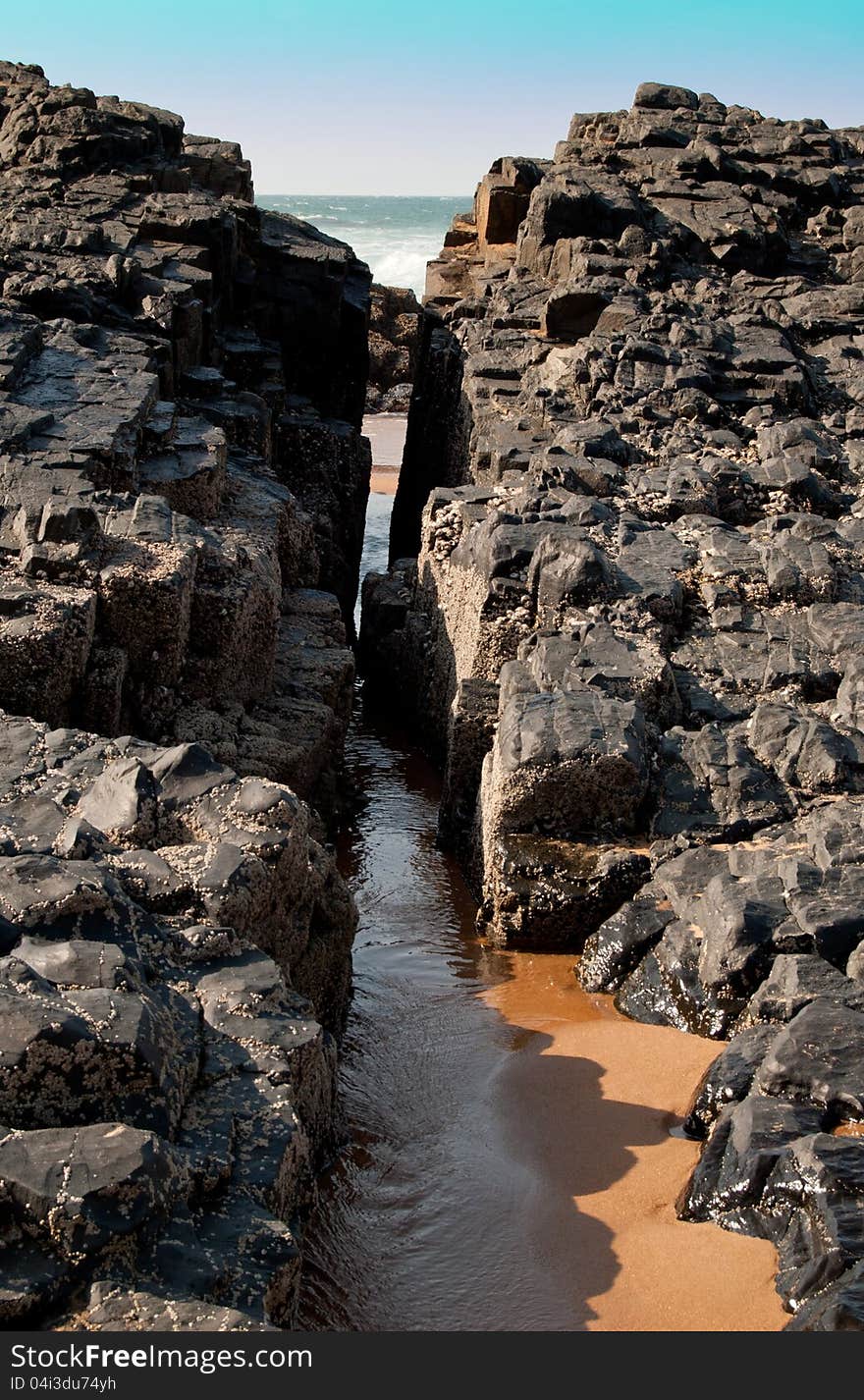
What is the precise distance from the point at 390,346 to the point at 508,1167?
838 inches

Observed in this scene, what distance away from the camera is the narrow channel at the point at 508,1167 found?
3.76 metres

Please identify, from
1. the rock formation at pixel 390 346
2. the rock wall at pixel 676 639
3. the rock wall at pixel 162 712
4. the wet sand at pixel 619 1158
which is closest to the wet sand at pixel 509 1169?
the wet sand at pixel 619 1158

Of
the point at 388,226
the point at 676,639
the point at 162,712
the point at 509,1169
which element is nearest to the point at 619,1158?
A: the point at 509,1169

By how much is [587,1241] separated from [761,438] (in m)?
6.44

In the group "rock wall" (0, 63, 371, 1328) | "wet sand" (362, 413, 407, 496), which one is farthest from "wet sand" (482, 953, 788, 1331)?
"wet sand" (362, 413, 407, 496)

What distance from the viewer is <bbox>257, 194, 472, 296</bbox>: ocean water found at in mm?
50406

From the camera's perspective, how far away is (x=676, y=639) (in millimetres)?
7152

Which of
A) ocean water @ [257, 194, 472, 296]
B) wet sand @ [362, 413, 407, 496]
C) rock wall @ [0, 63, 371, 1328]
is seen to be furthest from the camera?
ocean water @ [257, 194, 472, 296]

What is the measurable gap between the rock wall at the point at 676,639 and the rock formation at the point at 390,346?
35.0 ft

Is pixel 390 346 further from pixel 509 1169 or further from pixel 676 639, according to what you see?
pixel 509 1169

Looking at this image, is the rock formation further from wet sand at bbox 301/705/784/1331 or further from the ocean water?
A: wet sand at bbox 301/705/784/1331

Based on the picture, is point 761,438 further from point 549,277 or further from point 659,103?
point 659,103

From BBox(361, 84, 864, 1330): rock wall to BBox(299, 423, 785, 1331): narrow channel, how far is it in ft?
0.50

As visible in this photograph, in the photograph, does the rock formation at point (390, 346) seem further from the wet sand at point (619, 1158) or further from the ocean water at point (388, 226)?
the wet sand at point (619, 1158)
